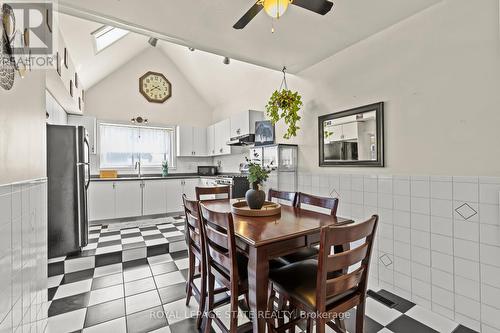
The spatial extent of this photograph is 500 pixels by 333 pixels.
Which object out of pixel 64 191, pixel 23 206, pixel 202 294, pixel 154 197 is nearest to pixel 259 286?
pixel 202 294

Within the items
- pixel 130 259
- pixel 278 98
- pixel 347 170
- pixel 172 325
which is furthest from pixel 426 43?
pixel 130 259

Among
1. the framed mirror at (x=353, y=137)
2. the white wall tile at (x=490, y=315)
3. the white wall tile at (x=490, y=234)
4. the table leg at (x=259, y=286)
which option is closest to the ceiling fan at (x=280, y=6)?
the framed mirror at (x=353, y=137)

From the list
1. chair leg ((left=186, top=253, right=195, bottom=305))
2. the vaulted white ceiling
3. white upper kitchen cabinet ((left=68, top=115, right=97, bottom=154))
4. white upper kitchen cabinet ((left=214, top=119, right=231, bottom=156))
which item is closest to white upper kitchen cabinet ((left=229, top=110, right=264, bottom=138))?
white upper kitchen cabinet ((left=214, top=119, right=231, bottom=156))

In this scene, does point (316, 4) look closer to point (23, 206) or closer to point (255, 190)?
point (255, 190)

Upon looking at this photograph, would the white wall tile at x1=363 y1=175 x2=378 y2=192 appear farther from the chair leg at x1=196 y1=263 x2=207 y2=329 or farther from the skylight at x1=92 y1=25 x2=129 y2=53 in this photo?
the skylight at x1=92 y1=25 x2=129 y2=53

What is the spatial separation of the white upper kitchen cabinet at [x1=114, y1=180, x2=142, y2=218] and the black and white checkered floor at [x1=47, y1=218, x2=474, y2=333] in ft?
4.54

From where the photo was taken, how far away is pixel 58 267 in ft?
8.11

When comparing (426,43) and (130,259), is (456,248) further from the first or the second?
(130,259)

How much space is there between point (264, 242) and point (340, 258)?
0.37 metres

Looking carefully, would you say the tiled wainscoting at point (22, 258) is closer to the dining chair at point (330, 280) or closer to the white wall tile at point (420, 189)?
the dining chair at point (330, 280)

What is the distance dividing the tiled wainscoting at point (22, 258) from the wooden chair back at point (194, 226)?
34.4 inches

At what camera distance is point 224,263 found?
1.34 metres

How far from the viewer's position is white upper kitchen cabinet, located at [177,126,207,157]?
5223 mm
